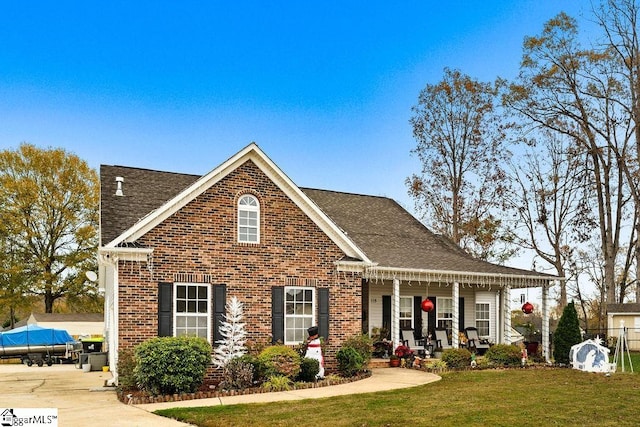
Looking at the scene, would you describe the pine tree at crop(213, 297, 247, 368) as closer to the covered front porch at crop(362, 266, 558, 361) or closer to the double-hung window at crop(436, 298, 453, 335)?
the covered front porch at crop(362, 266, 558, 361)

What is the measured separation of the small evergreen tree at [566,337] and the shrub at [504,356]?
2399 millimetres

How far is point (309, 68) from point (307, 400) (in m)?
16.7

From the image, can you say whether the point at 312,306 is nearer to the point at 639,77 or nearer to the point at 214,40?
the point at 214,40

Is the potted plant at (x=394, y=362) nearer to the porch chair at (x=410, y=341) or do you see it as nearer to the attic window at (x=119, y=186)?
the porch chair at (x=410, y=341)

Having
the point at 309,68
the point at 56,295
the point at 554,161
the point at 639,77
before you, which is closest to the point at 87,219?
→ the point at 56,295

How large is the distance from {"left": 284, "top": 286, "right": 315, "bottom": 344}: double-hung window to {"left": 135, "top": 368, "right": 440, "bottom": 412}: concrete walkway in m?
2.20

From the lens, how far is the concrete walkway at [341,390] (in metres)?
13.1

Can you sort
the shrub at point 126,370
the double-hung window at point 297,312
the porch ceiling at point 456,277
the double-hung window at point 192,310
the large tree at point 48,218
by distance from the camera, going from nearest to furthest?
the shrub at point 126,370 < the double-hung window at point 192,310 < the double-hung window at point 297,312 < the porch ceiling at point 456,277 < the large tree at point 48,218

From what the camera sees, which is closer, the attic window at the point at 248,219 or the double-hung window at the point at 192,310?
the double-hung window at the point at 192,310

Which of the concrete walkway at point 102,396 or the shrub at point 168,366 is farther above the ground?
the shrub at point 168,366

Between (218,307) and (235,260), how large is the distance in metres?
1.34

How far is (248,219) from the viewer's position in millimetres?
17625

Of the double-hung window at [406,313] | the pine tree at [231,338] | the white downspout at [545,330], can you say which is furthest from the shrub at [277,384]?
the white downspout at [545,330]

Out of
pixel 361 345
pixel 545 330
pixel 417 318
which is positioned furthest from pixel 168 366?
pixel 545 330
